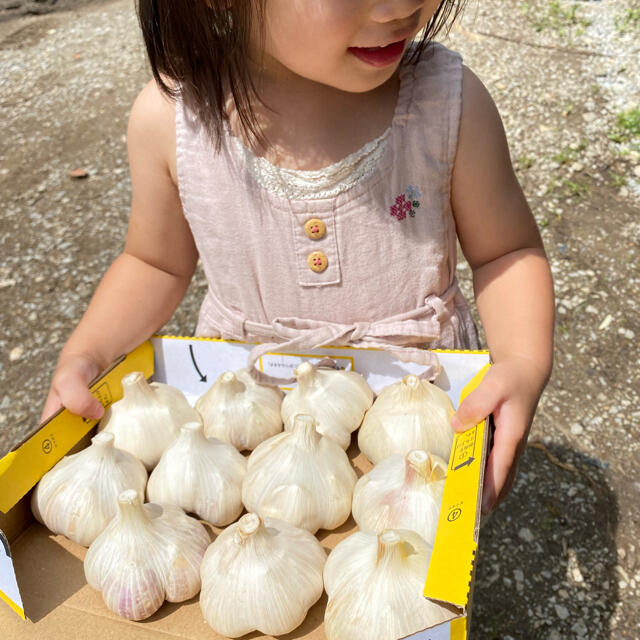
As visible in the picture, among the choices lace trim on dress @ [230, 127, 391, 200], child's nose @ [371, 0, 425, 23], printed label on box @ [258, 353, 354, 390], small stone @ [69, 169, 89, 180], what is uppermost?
child's nose @ [371, 0, 425, 23]

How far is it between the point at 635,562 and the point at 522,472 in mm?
247

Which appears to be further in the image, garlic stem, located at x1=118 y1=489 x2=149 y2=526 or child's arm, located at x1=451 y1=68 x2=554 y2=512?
child's arm, located at x1=451 y1=68 x2=554 y2=512

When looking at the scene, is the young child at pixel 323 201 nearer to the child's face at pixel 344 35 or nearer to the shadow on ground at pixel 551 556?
the child's face at pixel 344 35

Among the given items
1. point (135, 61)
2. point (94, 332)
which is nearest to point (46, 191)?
point (135, 61)

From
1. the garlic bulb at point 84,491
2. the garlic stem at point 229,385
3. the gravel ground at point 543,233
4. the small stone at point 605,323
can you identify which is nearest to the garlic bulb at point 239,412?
the garlic stem at point 229,385

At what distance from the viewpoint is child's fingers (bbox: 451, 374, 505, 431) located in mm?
634

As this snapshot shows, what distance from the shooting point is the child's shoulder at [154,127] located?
839mm

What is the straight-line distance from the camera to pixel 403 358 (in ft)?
2.43

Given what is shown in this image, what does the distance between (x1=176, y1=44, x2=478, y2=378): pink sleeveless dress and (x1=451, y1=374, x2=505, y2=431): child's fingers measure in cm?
9

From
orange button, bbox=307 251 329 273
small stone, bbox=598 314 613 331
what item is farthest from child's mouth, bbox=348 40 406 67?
small stone, bbox=598 314 613 331

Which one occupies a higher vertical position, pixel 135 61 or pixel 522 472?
pixel 135 61

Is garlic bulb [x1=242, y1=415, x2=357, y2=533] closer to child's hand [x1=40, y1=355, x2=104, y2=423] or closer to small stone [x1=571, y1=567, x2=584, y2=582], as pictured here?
child's hand [x1=40, y1=355, x2=104, y2=423]

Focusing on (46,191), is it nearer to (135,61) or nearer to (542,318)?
(135,61)

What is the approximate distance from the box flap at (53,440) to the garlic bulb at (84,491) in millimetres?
15
